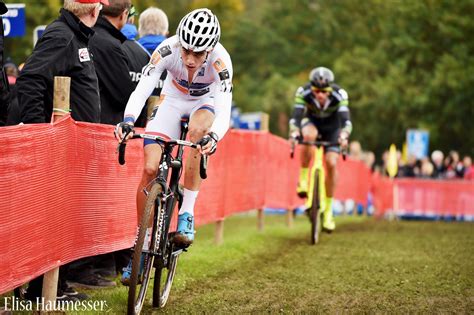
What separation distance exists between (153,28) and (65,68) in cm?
351

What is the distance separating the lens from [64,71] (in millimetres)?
8078

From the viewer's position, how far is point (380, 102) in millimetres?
63781

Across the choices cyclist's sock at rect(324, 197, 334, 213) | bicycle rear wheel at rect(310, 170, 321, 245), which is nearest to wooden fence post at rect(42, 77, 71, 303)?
bicycle rear wheel at rect(310, 170, 321, 245)

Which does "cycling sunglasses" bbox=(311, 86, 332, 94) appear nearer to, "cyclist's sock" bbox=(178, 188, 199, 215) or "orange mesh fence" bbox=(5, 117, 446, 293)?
"orange mesh fence" bbox=(5, 117, 446, 293)

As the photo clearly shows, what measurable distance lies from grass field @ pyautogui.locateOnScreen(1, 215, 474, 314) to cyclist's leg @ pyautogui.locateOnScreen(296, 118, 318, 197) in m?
0.81

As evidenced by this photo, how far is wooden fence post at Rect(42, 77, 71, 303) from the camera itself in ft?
25.3

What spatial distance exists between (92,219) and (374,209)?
2500cm

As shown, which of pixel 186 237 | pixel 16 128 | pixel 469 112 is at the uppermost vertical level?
pixel 469 112

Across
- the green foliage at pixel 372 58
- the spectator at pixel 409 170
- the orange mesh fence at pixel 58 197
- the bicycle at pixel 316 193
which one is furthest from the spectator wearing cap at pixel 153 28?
the green foliage at pixel 372 58

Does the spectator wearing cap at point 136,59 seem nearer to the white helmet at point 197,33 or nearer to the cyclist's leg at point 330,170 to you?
the white helmet at point 197,33

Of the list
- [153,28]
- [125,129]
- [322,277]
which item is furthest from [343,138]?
[125,129]

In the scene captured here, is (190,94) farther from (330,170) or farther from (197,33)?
(330,170)

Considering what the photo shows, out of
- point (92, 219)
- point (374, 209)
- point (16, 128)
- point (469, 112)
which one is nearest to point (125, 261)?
point (92, 219)

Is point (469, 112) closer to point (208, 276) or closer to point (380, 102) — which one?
point (380, 102)
